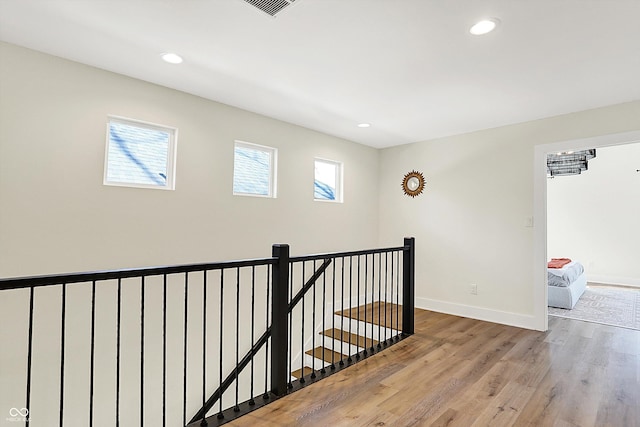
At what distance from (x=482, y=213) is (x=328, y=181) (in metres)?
2.08

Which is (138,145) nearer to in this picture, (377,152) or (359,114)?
(359,114)

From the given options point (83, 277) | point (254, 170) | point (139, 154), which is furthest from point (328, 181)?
point (83, 277)

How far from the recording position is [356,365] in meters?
2.84

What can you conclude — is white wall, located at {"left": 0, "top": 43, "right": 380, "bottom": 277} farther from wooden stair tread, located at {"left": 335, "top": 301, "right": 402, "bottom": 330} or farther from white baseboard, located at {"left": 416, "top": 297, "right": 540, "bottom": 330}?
white baseboard, located at {"left": 416, "top": 297, "right": 540, "bottom": 330}

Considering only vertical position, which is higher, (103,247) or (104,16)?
(104,16)

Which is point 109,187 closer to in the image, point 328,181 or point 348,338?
point 328,181

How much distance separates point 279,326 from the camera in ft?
7.51

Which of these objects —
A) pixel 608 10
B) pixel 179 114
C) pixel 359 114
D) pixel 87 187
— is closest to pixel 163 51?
pixel 179 114

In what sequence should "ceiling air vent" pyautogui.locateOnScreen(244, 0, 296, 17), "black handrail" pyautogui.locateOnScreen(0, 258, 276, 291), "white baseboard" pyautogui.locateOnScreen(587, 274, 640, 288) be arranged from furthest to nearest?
"white baseboard" pyautogui.locateOnScreen(587, 274, 640, 288)
"ceiling air vent" pyautogui.locateOnScreen(244, 0, 296, 17)
"black handrail" pyautogui.locateOnScreen(0, 258, 276, 291)

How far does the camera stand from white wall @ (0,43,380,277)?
244cm

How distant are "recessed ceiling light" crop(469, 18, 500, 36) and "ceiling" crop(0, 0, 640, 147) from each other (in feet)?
0.14

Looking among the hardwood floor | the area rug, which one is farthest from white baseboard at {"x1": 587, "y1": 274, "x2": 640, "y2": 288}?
the hardwood floor

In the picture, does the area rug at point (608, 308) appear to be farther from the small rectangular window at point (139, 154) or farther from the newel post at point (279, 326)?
the small rectangular window at point (139, 154)

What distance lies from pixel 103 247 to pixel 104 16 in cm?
169
